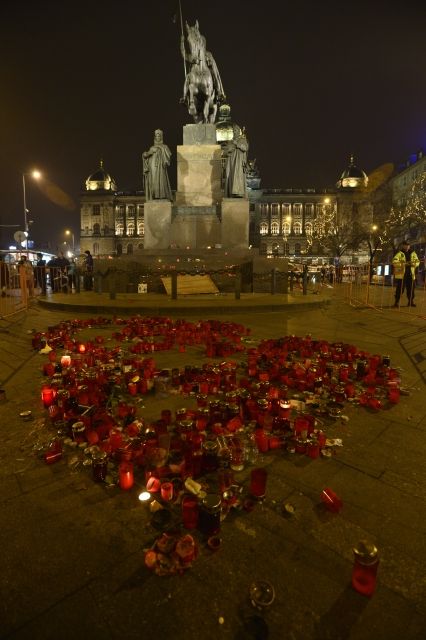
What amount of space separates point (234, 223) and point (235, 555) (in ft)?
49.0

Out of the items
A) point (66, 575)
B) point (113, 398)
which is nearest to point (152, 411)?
point (113, 398)

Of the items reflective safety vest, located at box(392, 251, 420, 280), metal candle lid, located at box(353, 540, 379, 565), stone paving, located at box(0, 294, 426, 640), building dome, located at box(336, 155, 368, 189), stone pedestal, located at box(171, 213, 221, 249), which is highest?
building dome, located at box(336, 155, 368, 189)

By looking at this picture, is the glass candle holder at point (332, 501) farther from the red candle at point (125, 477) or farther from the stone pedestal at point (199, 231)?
the stone pedestal at point (199, 231)

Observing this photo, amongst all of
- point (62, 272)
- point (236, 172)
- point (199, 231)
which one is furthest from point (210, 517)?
point (62, 272)

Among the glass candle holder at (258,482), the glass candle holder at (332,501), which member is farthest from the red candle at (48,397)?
→ the glass candle holder at (332,501)

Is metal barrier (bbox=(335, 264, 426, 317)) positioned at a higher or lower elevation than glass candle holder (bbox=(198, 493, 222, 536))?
higher

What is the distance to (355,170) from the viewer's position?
9738 cm

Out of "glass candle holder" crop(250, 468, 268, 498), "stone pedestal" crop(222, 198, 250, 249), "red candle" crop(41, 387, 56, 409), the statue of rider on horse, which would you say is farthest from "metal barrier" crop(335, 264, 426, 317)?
the statue of rider on horse

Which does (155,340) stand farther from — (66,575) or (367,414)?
(66,575)

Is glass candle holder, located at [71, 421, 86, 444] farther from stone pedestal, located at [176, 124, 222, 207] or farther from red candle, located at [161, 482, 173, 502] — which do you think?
stone pedestal, located at [176, 124, 222, 207]

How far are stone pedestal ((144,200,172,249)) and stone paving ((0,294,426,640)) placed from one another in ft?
45.7

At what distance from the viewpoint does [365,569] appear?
145 centimetres

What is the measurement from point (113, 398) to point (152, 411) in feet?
1.37

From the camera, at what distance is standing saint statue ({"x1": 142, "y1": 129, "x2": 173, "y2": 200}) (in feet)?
→ 53.8
